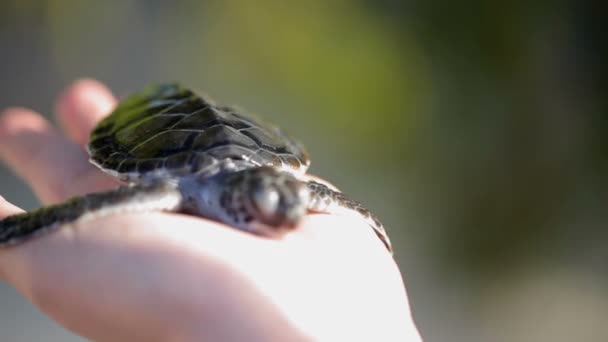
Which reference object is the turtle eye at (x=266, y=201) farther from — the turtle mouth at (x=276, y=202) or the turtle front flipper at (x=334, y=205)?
the turtle front flipper at (x=334, y=205)

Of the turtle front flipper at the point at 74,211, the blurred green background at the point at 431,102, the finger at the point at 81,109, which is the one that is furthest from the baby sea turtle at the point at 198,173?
the blurred green background at the point at 431,102

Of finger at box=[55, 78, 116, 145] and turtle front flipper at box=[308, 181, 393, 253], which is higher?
finger at box=[55, 78, 116, 145]

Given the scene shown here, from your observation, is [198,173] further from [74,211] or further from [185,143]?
[74,211]

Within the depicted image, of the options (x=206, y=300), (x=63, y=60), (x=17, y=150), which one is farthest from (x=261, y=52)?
(x=206, y=300)

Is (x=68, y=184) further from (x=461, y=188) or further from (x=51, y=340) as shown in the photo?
(x=461, y=188)

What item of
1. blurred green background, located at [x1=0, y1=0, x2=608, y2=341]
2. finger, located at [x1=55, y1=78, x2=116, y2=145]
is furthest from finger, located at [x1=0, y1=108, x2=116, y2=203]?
blurred green background, located at [x1=0, y1=0, x2=608, y2=341]

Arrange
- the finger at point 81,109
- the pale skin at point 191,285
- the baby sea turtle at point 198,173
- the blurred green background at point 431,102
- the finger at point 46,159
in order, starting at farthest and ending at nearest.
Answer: the blurred green background at point 431,102 < the finger at point 81,109 < the finger at point 46,159 < the baby sea turtle at point 198,173 < the pale skin at point 191,285

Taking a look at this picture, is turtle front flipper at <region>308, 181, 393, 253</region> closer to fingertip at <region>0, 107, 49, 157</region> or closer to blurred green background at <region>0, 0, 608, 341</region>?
fingertip at <region>0, 107, 49, 157</region>
